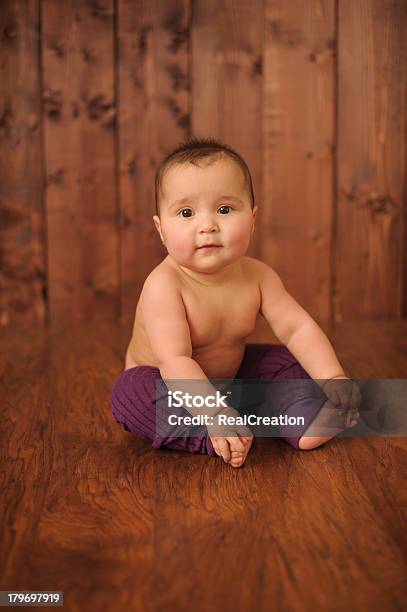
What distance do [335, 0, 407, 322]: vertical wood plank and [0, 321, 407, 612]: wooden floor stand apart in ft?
3.41

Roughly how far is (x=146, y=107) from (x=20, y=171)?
1.22 ft

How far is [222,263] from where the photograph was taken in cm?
112

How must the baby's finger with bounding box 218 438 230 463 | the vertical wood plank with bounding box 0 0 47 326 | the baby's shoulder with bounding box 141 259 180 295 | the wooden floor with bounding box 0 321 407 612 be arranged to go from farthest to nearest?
the vertical wood plank with bounding box 0 0 47 326
the baby's shoulder with bounding box 141 259 180 295
the baby's finger with bounding box 218 438 230 463
the wooden floor with bounding box 0 321 407 612

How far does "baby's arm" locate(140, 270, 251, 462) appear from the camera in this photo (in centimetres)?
107

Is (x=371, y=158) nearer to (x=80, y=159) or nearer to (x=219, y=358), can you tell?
(x=80, y=159)

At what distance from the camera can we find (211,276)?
117 centimetres

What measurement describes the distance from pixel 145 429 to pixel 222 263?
266 mm

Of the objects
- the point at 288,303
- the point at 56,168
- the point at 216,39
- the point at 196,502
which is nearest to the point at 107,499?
the point at 196,502

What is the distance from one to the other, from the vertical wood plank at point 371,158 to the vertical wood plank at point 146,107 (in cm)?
42

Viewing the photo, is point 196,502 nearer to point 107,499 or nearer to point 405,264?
point 107,499

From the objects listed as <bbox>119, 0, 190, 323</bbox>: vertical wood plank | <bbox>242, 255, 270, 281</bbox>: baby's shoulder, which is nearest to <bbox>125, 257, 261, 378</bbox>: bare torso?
<bbox>242, 255, 270, 281</bbox>: baby's shoulder

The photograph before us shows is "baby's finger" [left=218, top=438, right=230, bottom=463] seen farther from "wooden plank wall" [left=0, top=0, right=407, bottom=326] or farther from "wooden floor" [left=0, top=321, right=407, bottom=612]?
"wooden plank wall" [left=0, top=0, right=407, bottom=326]

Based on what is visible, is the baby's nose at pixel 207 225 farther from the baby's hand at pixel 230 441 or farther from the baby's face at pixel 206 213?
the baby's hand at pixel 230 441

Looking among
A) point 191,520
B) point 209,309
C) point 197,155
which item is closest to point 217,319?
point 209,309
